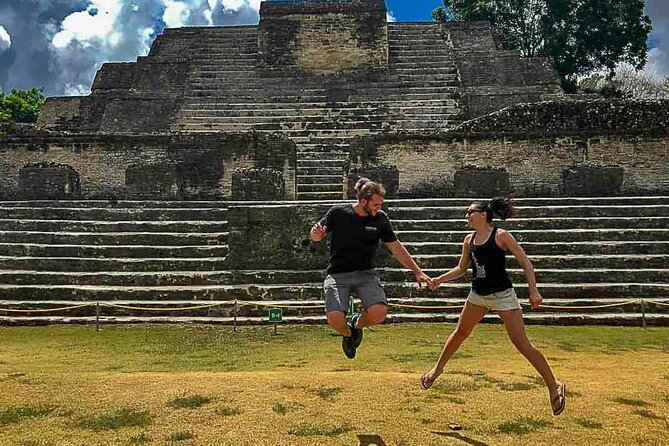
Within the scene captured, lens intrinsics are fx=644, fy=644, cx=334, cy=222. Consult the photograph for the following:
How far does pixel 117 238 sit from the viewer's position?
10.6m

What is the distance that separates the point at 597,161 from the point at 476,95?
234 inches

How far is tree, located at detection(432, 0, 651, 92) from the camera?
26656mm

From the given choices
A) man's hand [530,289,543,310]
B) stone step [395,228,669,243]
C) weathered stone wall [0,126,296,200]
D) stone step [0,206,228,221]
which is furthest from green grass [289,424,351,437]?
weathered stone wall [0,126,296,200]

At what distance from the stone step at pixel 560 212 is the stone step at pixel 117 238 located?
3119 mm

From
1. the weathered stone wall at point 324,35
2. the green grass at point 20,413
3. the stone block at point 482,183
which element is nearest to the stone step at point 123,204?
the stone block at point 482,183

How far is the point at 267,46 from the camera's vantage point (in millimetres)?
22547

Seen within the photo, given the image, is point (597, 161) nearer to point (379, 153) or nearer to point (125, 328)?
point (379, 153)

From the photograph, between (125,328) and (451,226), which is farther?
(451,226)

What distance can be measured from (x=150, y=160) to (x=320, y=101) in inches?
265

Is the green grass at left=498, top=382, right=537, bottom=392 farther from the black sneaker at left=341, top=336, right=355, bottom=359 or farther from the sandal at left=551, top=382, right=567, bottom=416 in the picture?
the black sneaker at left=341, top=336, right=355, bottom=359

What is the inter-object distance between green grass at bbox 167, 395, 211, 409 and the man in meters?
0.95

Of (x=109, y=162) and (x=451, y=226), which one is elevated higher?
(x=109, y=162)

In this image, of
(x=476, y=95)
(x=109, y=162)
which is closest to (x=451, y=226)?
(x=109, y=162)

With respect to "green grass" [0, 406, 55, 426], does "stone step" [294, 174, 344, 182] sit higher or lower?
higher
